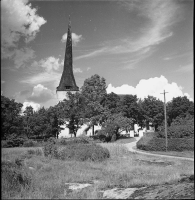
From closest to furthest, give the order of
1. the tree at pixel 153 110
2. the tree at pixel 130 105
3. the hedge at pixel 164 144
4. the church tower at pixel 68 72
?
the church tower at pixel 68 72 < the hedge at pixel 164 144 < the tree at pixel 153 110 < the tree at pixel 130 105

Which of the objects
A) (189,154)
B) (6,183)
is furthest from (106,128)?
(6,183)

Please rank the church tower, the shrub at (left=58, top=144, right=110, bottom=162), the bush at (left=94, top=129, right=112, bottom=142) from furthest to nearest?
the bush at (left=94, top=129, right=112, bottom=142) → the shrub at (left=58, top=144, right=110, bottom=162) → the church tower

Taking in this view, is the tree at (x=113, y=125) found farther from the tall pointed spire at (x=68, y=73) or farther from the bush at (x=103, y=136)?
the tall pointed spire at (x=68, y=73)

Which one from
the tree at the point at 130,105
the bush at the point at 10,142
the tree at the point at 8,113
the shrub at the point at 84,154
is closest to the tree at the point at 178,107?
the tree at the point at 130,105

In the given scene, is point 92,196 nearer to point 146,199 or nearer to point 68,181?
point 146,199

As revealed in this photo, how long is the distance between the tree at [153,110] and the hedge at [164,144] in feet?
66.2

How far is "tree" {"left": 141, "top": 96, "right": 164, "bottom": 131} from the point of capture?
165 feet

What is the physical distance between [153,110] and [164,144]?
24852 mm

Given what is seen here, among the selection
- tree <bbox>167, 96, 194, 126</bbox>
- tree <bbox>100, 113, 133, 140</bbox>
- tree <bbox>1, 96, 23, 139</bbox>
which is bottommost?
tree <bbox>100, 113, 133, 140</bbox>

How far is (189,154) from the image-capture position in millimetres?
23031

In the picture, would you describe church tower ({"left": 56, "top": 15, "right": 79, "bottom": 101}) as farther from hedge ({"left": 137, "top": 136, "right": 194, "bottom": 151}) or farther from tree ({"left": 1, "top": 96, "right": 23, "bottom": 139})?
hedge ({"left": 137, "top": 136, "right": 194, "bottom": 151})

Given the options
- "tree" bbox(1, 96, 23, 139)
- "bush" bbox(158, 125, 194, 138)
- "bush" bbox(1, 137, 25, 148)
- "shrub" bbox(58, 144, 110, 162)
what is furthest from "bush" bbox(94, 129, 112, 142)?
"tree" bbox(1, 96, 23, 139)

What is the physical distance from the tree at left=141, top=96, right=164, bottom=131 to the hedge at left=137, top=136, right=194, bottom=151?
20.2 metres

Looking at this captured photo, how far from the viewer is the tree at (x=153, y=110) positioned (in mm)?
50156
